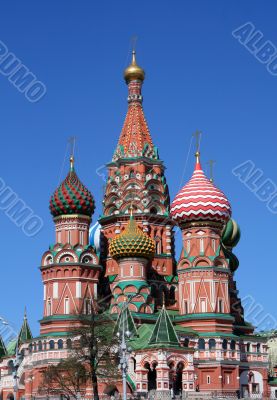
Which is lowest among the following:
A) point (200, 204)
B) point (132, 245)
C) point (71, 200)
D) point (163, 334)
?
point (163, 334)

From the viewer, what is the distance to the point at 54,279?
191 ft

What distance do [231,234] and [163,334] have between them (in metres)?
17.3

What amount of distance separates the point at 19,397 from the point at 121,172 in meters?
18.7

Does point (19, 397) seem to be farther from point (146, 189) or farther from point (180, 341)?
point (146, 189)

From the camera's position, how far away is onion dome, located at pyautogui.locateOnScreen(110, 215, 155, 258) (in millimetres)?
58219

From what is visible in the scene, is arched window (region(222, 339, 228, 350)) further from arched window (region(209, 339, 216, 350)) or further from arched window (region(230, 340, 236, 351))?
arched window (region(209, 339, 216, 350))

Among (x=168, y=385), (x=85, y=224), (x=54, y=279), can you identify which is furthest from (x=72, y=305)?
(x=168, y=385)

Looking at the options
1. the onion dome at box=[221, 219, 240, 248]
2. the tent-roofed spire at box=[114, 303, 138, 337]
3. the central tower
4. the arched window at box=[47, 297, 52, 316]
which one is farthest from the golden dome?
the tent-roofed spire at box=[114, 303, 138, 337]

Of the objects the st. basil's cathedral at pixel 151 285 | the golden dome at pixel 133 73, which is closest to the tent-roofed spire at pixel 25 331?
the st. basil's cathedral at pixel 151 285

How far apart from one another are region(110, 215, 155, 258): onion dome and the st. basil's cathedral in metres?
0.07

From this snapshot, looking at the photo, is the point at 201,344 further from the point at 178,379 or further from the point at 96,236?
the point at 96,236

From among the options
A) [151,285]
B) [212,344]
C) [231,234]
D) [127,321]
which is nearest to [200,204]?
[151,285]

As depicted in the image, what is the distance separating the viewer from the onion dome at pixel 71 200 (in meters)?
59.5

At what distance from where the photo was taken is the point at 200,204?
194ft
